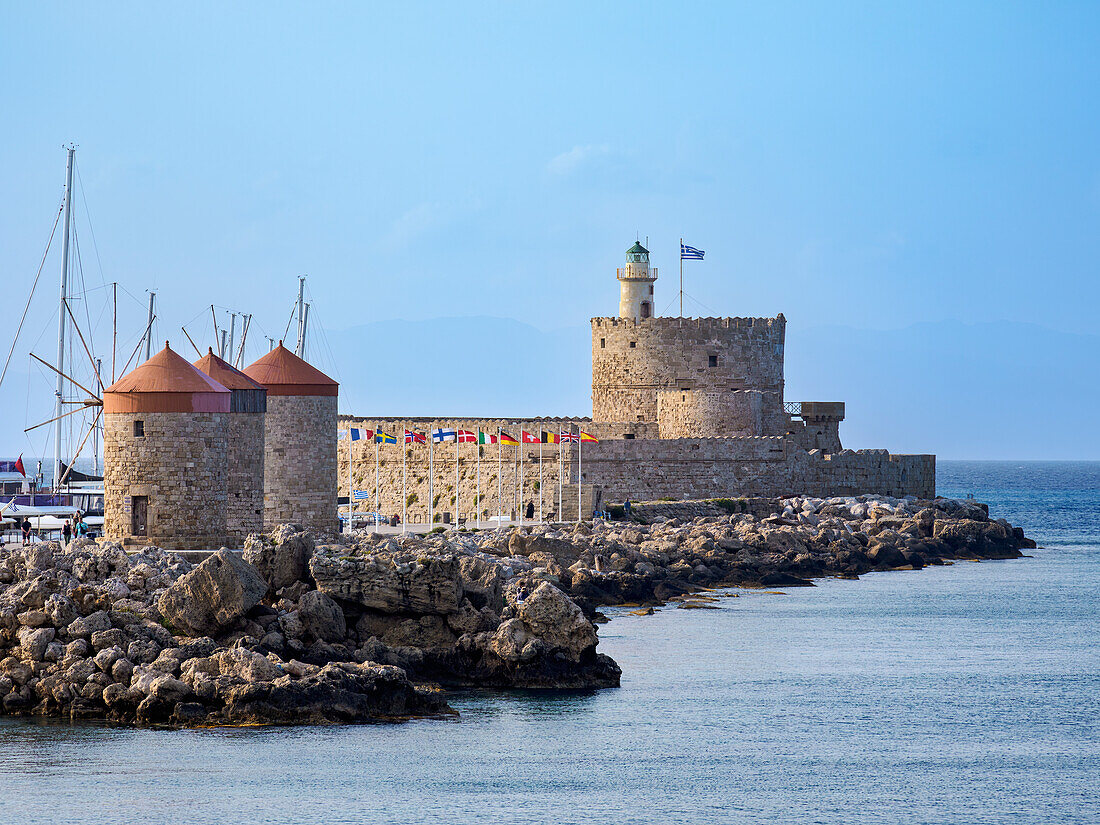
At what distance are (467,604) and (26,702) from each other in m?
6.29

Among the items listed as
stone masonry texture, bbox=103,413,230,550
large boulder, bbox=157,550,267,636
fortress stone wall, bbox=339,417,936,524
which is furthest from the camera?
fortress stone wall, bbox=339,417,936,524

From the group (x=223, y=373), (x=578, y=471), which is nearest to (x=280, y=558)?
(x=223, y=373)

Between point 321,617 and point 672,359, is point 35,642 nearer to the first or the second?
point 321,617

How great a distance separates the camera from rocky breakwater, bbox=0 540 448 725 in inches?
805

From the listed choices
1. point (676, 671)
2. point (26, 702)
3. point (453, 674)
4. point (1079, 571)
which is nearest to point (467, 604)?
point (453, 674)

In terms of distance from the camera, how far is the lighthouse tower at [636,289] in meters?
55.1

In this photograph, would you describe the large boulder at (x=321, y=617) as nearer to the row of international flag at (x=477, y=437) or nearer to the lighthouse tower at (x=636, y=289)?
the row of international flag at (x=477, y=437)

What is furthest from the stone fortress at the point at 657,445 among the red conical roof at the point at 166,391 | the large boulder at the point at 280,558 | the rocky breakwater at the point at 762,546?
the large boulder at the point at 280,558

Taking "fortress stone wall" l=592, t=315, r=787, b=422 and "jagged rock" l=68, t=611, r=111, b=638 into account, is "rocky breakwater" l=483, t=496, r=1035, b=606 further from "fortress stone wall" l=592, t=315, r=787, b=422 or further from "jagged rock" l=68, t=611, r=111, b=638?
"jagged rock" l=68, t=611, r=111, b=638

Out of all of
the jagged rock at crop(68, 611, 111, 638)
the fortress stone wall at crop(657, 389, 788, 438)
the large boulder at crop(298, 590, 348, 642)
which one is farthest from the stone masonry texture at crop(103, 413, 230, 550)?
the fortress stone wall at crop(657, 389, 788, 438)

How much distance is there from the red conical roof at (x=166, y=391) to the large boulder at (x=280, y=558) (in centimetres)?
472

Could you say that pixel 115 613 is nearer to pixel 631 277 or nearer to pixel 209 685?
pixel 209 685

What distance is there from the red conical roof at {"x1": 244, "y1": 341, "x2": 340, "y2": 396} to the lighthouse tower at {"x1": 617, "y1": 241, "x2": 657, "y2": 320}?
70.1 ft

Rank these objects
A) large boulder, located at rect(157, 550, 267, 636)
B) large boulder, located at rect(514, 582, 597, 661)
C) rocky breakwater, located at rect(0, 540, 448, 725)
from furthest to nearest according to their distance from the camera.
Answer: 1. large boulder, located at rect(514, 582, 597, 661)
2. large boulder, located at rect(157, 550, 267, 636)
3. rocky breakwater, located at rect(0, 540, 448, 725)
